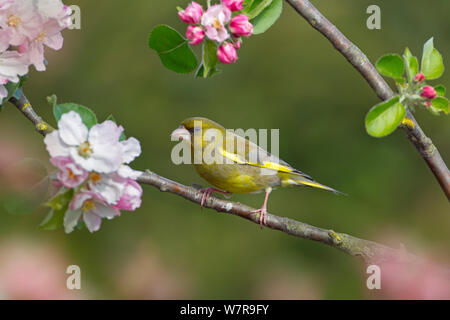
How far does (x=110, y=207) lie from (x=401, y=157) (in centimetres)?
433

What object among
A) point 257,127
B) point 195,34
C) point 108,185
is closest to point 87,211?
point 108,185

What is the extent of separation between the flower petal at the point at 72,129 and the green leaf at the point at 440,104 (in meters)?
1.06

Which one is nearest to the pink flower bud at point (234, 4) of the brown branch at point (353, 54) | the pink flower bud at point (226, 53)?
the pink flower bud at point (226, 53)

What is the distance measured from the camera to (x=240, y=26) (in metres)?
1.74

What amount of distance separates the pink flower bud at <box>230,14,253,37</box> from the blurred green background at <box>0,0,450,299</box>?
3.03 m

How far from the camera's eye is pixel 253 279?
5.06 metres

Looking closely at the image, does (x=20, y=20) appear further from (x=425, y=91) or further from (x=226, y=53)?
(x=425, y=91)

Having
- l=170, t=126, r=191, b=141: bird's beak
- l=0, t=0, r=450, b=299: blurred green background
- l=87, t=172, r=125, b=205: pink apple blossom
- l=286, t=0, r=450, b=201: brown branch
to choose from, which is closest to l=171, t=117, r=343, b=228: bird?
l=170, t=126, r=191, b=141: bird's beak

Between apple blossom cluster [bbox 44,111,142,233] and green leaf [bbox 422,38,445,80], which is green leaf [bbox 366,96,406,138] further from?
apple blossom cluster [bbox 44,111,142,233]

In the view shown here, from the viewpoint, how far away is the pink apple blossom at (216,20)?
1.73 metres

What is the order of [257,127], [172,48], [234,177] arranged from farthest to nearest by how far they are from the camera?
[257,127]
[234,177]
[172,48]

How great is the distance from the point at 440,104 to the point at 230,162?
56.1 inches

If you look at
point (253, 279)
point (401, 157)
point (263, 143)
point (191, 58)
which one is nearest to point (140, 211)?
point (253, 279)

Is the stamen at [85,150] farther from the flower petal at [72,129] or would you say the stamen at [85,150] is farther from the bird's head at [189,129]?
the bird's head at [189,129]
